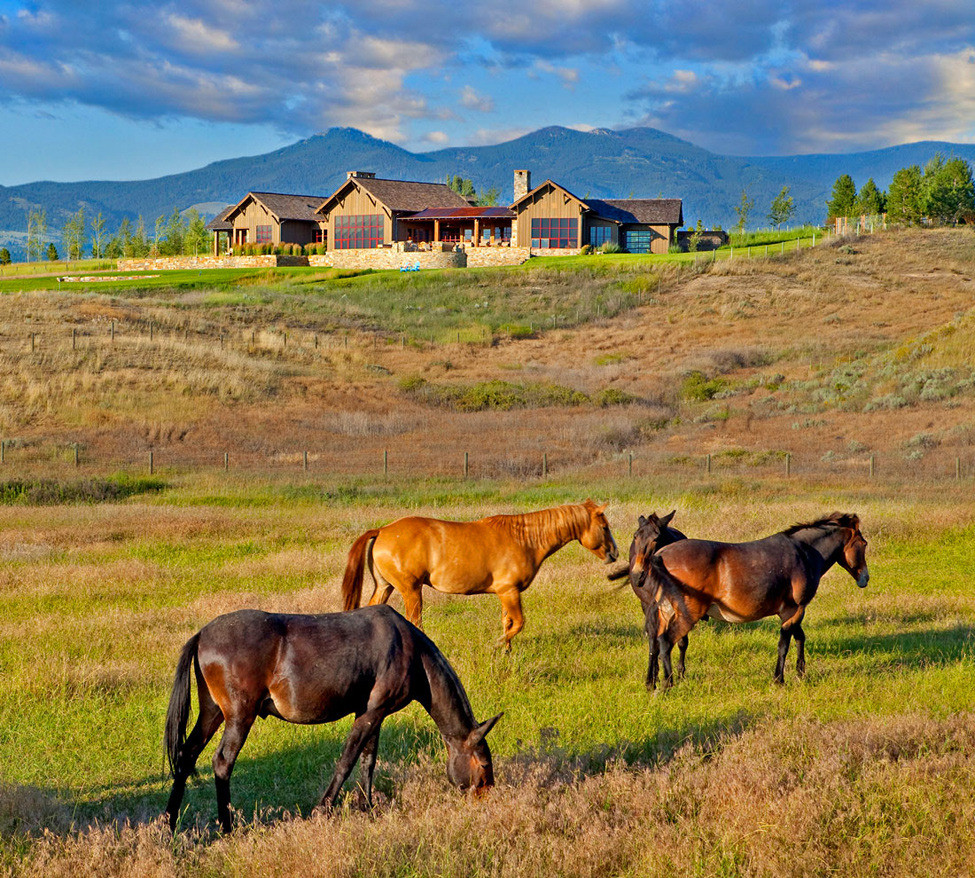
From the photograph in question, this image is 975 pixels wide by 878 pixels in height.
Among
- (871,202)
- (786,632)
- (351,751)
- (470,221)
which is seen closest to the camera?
(351,751)

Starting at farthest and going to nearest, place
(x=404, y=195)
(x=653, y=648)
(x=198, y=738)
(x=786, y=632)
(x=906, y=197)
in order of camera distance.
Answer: (x=906, y=197) → (x=404, y=195) → (x=786, y=632) → (x=653, y=648) → (x=198, y=738)

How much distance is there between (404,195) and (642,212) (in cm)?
2341

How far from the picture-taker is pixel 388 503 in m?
25.3

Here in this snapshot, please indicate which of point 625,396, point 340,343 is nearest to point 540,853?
point 625,396

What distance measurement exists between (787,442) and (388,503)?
1888 centimetres

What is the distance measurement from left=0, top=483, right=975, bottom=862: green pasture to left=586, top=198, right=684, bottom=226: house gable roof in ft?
229

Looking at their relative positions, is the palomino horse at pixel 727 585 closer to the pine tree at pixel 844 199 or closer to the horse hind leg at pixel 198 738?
the horse hind leg at pixel 198 738

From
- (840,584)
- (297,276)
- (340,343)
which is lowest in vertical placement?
(840,584)

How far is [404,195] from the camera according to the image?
91625 millimetres

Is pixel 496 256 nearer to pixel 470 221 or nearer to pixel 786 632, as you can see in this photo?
pixel 470 221

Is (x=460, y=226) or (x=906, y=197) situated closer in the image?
(x=460, y=226)

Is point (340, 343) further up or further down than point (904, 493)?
further up

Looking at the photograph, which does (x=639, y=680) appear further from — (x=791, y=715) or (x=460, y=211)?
(x=460, y=211)

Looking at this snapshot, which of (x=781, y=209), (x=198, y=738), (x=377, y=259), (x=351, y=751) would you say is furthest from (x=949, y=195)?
(x=198, y=738)
